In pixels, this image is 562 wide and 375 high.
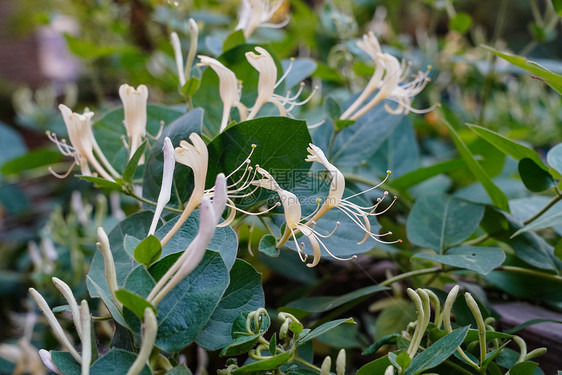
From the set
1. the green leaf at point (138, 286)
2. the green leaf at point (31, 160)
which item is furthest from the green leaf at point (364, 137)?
the green leaf at point (31, 160)

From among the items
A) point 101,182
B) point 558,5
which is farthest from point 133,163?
point 558,5

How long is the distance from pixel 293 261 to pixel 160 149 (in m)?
0.26

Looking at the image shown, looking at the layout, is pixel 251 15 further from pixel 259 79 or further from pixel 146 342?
pixel 146 342

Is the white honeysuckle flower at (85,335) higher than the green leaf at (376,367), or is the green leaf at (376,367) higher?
the white honeysuckle flower at (85,335)

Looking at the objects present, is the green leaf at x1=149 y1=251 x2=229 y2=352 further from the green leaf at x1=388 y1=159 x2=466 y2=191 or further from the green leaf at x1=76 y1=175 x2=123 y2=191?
the green leaf at x1=388 y1=159 x2=466 y2=191

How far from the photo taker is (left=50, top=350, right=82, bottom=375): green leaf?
0.77 ft

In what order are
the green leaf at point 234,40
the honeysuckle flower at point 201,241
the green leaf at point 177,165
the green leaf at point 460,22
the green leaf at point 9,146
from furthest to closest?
the green leaf at point 9,146
the green leaf at point 460,22
the green leaf at point 234,40
the green leaf at point 177,165
the honeysuckle flower at point 201,241

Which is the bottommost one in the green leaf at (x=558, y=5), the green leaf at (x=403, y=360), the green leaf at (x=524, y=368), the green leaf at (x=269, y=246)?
the green leaf at (x=524, y=368)

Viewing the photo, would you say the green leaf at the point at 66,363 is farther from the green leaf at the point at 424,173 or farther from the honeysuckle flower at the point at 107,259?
the green leaf at the point at 424,173

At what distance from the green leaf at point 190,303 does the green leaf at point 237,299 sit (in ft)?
0.10

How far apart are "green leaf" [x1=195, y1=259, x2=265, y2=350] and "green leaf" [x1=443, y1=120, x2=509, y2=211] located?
0.64 ft

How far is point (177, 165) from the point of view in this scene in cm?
32

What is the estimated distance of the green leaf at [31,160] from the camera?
69cm

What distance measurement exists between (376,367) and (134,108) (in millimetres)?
228
